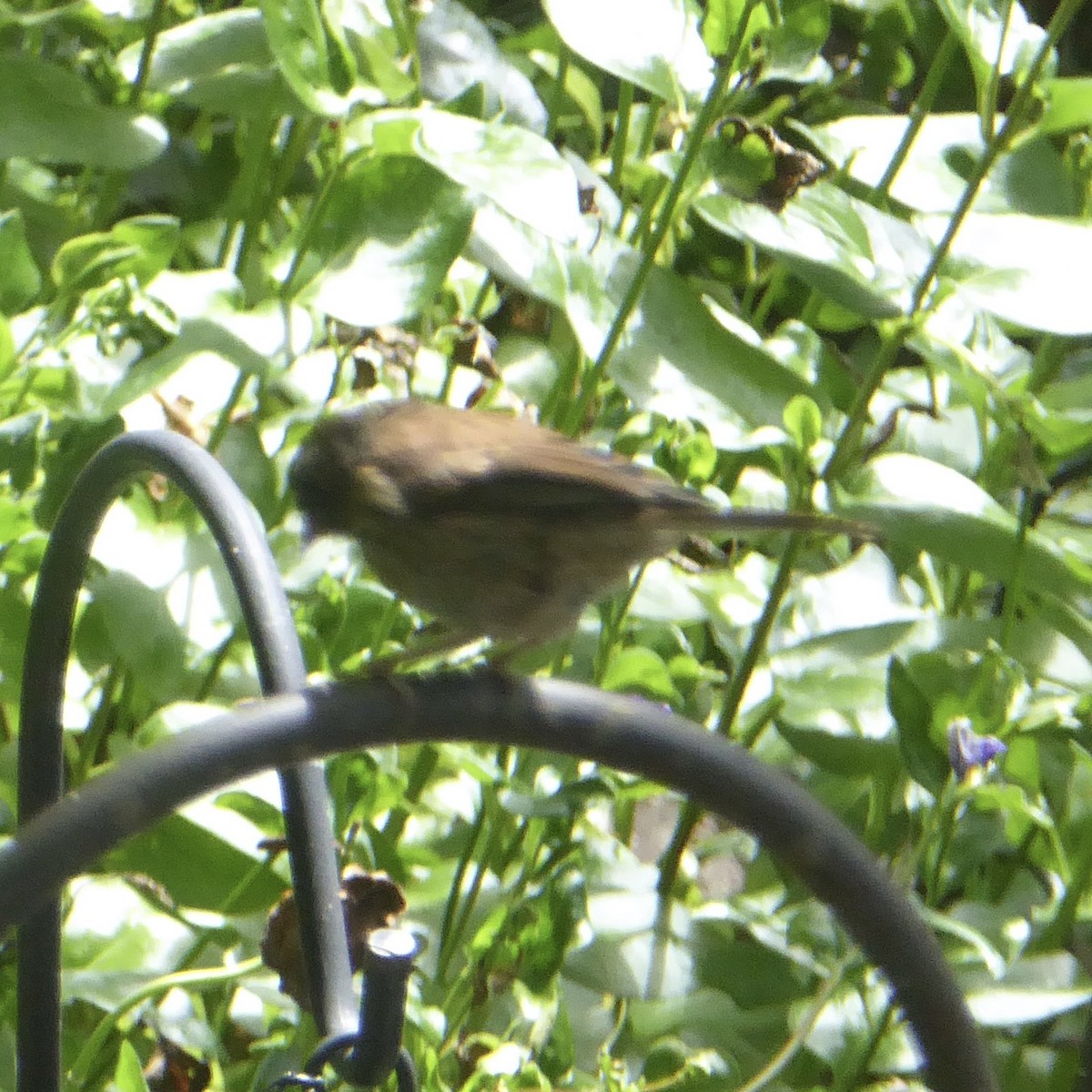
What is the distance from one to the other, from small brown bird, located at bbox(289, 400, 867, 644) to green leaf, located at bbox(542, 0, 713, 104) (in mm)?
249

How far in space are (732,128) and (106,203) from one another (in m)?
0.60

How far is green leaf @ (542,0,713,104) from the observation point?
1.15 metres

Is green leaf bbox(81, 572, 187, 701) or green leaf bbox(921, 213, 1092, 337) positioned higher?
green leaf bbox(921, 213, 1092, 337)

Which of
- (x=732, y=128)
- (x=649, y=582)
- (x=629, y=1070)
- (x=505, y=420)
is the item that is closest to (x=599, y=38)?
(x=732, y=128)

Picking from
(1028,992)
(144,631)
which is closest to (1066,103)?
(1028,992)

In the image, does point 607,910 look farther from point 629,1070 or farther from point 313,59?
point 313,59

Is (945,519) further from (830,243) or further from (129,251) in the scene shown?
(129,251)

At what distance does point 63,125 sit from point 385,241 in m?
0.29

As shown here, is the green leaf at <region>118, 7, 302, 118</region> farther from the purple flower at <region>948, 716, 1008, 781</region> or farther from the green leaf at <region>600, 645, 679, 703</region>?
the purple flower at <region>948, 716, 1008, 781</region>

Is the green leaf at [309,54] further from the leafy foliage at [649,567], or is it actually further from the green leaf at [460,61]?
the green leaf at [460,61]

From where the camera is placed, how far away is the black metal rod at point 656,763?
716 millimetres

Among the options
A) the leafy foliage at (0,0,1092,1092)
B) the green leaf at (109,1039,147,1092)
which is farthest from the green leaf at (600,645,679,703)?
the green leaf at (109,1039,147,1092)

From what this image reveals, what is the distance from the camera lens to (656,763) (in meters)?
0.77

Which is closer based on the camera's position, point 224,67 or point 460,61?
point 224,67
